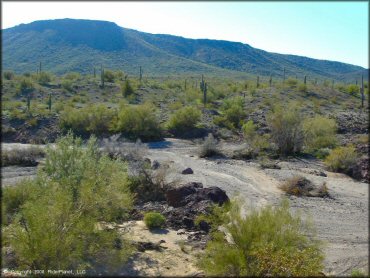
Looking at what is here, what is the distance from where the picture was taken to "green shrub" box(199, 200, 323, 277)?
9070 mm

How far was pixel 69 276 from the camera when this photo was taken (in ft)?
31.6

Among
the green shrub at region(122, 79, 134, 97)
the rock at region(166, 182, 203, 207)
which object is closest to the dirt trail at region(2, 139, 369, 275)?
the rock at region(166, 182, 203, 207)

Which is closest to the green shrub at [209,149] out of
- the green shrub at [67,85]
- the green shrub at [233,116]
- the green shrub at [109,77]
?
the green shrub at [233,116]

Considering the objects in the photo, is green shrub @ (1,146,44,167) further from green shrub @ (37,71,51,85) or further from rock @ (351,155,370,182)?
green shrub @ (37,71,51,85)

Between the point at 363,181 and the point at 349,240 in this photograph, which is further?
the point at 363,181

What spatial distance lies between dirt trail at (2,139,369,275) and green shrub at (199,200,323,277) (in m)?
1.16

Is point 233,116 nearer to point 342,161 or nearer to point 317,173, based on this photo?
point 342,161

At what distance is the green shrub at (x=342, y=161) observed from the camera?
2350 cm

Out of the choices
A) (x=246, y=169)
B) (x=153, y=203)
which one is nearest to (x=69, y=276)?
(x=153, y=203)

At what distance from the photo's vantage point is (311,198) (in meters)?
18.3

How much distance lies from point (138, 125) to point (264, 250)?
25773 mm

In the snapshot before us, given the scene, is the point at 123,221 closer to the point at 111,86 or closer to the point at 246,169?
the point at 246,169

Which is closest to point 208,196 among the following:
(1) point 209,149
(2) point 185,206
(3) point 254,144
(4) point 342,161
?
(2) point 185,206

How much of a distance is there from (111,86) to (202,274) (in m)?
45.0
